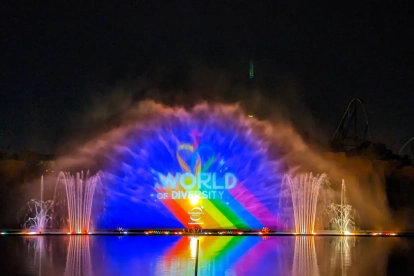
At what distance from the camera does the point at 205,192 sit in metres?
48.5

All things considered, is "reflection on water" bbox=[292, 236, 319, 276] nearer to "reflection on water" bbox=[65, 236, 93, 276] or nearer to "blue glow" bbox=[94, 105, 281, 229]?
"reflection on water" bbox=[65, 236, 93, 276]

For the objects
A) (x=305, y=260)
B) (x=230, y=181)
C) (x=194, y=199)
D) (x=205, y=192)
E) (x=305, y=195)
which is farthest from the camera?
(x=205, y=192)

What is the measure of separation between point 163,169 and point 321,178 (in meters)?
13.1

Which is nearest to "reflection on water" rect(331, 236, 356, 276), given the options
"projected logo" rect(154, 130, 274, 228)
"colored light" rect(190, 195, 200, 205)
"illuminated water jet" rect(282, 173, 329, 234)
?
"illuminated water jet" rect(282, 173, 329, 234)

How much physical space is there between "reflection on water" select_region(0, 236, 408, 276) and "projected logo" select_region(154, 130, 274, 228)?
15.2 metres

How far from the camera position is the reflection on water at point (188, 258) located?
1934cm

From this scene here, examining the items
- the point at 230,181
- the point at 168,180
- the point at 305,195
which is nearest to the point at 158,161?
the point at 168,180

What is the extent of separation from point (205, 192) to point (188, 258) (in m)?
25.8

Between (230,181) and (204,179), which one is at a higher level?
(204,179)

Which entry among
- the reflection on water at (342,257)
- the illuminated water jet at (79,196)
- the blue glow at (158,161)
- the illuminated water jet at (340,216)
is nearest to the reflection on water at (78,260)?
the reflection on water at (342,257)

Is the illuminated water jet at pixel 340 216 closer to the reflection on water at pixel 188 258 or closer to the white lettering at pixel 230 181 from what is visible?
the white lettering at pixel 230 181

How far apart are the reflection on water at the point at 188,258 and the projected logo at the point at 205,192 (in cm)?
1524

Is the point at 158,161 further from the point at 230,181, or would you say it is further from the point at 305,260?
the point at 305,260

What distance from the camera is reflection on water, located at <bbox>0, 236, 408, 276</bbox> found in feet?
63.5
